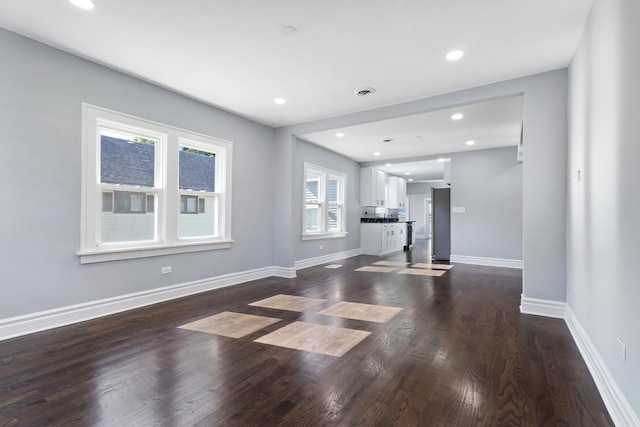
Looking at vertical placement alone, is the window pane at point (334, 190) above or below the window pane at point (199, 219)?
above

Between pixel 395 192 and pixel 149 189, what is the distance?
8633 millimetres

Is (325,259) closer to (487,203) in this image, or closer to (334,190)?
(334,190)

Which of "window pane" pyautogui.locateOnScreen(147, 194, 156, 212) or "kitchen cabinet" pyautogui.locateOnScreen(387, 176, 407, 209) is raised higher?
"kitchen cabinet" pyautogui.locateOnScreen(387, 176, 407, 209)

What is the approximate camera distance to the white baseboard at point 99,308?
2842 millimetres

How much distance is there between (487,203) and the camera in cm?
728

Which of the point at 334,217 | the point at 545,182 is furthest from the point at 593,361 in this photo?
the point at 334,217

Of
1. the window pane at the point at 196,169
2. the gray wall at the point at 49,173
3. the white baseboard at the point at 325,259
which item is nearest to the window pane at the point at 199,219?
the window pane at the point at 196,169

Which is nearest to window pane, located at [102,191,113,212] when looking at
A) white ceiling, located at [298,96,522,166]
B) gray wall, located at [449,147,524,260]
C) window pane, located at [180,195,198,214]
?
window pane, located at [180,195,198,214]

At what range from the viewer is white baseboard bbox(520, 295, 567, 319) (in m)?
3.42

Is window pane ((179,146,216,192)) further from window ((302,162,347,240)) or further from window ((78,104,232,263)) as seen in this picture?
window ((302,162,347,240))

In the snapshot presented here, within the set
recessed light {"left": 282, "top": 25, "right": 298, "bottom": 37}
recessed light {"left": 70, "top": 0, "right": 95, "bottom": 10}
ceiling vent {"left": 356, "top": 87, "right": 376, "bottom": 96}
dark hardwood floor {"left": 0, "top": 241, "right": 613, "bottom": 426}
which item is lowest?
dark hardwood floor {"left": 0, "top": 241, "right": 613, "bottom": 426}

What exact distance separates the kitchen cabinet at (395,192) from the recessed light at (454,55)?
7362mm

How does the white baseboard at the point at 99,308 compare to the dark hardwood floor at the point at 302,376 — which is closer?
the dark hardwood floor at the point at 302,376

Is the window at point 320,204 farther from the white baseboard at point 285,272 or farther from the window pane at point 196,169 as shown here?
the window pane at point 196,169
